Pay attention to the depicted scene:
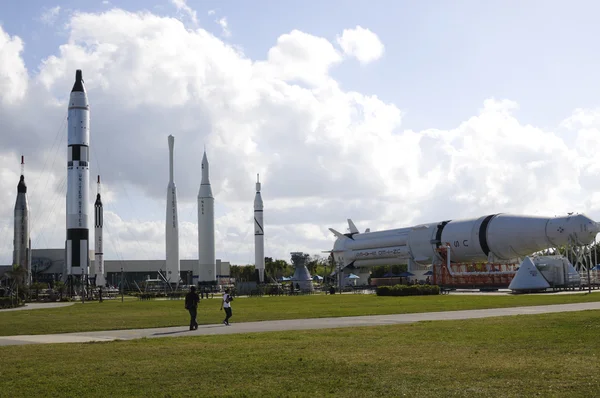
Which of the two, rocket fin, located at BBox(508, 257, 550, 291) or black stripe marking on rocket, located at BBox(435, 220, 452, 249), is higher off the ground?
black stripe marking on rocket, located at BBox(435, 220, 452, 249)

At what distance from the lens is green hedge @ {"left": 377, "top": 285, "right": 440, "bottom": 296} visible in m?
54.2

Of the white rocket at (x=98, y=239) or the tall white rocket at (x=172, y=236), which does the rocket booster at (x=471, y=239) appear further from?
the white rocket at (x=98, y=239)

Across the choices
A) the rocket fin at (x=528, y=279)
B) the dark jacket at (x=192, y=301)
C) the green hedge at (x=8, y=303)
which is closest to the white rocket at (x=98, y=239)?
the green hedge at (x=8, y=303)

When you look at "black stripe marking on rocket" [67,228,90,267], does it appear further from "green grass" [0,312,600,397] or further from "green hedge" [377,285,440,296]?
"green grass" [0,312,600,397]

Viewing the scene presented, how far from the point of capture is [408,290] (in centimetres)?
5441

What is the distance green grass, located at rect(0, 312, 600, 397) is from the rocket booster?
5065cm

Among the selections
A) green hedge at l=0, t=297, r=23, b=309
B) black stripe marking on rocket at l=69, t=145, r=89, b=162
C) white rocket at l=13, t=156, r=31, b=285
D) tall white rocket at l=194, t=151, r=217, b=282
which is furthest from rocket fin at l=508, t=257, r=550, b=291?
white rocket at l=13, t=156, r=31, b=285

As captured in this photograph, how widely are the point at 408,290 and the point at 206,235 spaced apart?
40940 mm

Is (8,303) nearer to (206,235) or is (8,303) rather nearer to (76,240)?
(76,240)

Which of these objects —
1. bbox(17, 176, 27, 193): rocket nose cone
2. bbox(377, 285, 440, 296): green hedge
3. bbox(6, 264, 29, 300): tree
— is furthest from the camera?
bbox(17, 176, 27, 193): rocket nose cone

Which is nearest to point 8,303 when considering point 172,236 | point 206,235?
point 172,236

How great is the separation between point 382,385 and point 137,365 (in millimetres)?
5288

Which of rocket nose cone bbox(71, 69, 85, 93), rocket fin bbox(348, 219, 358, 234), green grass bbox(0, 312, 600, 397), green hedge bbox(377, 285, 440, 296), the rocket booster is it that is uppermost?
rocket nose cone bbox(71, 69, 85, 93)

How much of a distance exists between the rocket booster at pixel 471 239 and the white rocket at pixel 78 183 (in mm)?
40011
